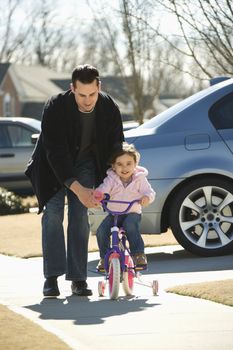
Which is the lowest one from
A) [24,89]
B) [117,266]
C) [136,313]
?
[136,313]

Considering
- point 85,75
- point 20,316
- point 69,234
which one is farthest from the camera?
point 69,234

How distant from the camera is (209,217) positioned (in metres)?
10.6

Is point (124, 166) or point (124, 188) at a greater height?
point (124, 166)

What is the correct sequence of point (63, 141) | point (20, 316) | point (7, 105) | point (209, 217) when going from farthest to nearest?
point (7, 105) < point (209, 217) < point (63, 141) < point (20, 316)

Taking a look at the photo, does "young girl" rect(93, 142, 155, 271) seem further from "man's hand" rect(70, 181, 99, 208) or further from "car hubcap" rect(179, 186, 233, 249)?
"car hubcap" rect(179, 186, 233, 249)

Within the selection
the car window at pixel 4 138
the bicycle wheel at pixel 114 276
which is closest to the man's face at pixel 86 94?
the bicycle wheel at pixel 114 276

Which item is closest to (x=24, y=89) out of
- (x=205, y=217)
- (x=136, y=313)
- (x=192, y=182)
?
(x=192, y=182)

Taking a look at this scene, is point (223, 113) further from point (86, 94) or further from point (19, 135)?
point (19, 135)

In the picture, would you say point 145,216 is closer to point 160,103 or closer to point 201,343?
point 201,343

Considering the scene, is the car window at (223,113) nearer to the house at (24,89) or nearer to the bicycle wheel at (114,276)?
the bicycle wheel at (114,276)

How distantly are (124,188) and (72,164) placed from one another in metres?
0.46

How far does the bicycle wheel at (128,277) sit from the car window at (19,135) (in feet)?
41.9

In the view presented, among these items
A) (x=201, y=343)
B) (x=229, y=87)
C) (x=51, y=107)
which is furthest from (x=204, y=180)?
(x=201, y=343)

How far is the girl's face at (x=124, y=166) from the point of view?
27.2 feet
